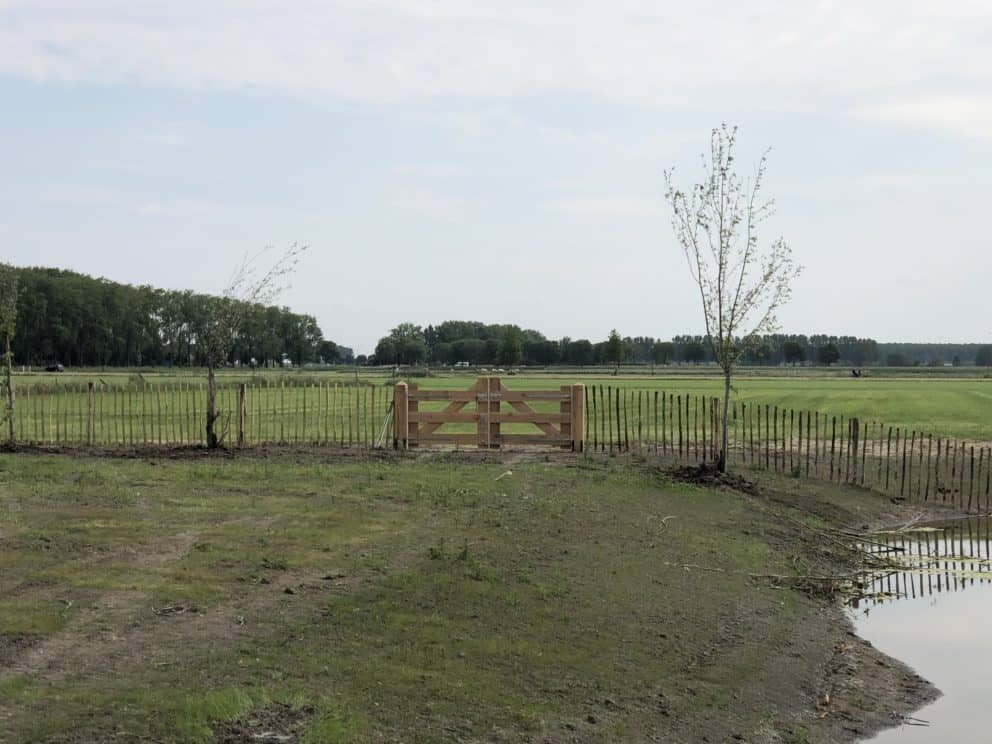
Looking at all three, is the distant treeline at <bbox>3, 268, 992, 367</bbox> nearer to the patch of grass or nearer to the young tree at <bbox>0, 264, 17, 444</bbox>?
the young tree at <bbox>0, 264, 17, 444</bbox>

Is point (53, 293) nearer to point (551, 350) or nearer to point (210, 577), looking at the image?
point (551, 350)

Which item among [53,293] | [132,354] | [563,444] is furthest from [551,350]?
[563,444]

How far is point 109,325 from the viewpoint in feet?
436

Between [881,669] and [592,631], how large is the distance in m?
3.27

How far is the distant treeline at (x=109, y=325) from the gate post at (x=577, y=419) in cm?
9324

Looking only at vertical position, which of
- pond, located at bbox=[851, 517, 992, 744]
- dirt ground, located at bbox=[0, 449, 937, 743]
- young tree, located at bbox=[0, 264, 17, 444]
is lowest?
pond, located at bbox=[851, 517, 992, 744]

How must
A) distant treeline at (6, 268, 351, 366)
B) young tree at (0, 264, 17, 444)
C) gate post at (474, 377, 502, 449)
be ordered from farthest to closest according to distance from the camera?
1. distant treeline at (6, 268, 351, 366)
2. gate post at (474, 377, 502, 449)
3. young tree at (0, 264, 17, 444)

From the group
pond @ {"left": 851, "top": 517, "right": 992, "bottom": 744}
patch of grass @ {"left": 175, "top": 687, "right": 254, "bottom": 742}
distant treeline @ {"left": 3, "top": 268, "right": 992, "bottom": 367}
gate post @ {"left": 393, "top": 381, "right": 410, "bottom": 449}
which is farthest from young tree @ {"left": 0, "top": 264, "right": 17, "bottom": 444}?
distant treeline @ {"left": 3, "top": 268, "right": 992, "bottom": 367}

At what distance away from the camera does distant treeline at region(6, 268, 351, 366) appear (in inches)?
4843

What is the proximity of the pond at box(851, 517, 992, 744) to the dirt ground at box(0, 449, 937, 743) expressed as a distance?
1.08 feet

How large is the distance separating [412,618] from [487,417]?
14.3m

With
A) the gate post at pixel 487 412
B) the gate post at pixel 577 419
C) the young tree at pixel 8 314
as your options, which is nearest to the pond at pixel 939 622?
the gate post at pixel 577 419

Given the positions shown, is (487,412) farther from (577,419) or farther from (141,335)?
(141,335)

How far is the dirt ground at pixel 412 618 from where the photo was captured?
297 inches
